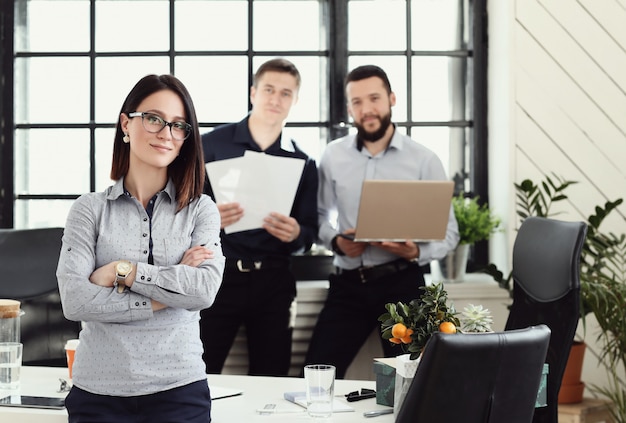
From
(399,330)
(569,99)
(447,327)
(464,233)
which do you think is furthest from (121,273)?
(569,99)

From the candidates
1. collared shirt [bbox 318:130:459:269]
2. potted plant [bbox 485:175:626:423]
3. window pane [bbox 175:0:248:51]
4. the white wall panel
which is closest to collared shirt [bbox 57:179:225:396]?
collared shirt [bbox 318:130:459:269]

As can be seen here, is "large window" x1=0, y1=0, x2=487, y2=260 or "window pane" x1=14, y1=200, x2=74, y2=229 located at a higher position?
"large window" x1=0, y1=0, x2=487, y2=260

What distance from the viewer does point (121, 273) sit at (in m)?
2.00

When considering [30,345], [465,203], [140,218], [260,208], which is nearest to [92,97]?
[260,208]

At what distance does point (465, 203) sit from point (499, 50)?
0.72 m

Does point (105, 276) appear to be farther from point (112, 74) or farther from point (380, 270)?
point (112, 74)

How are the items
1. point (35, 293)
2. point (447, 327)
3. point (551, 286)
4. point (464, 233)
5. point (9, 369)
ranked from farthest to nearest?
point (464, 233) → point (35, 293) → point (551, 286) → point (9, 369) → point (447, 327)

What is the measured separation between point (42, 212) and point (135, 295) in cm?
220

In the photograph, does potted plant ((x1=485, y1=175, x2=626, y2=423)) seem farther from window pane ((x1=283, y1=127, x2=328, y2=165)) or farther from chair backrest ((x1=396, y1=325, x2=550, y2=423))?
chair backrest ((x1=396, y1=325, x2=550, y2=423))

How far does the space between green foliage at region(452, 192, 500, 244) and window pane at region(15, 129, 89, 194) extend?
5.77 ft

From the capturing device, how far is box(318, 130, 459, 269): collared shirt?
354cm

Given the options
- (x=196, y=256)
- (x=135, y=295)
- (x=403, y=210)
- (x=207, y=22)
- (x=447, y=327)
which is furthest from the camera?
(x=207, y=22)

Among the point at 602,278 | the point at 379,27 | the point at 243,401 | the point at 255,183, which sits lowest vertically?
the point at 243,401

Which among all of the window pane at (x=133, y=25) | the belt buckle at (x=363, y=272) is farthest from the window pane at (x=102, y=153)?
the belt buckle at (x=363, y=272)
